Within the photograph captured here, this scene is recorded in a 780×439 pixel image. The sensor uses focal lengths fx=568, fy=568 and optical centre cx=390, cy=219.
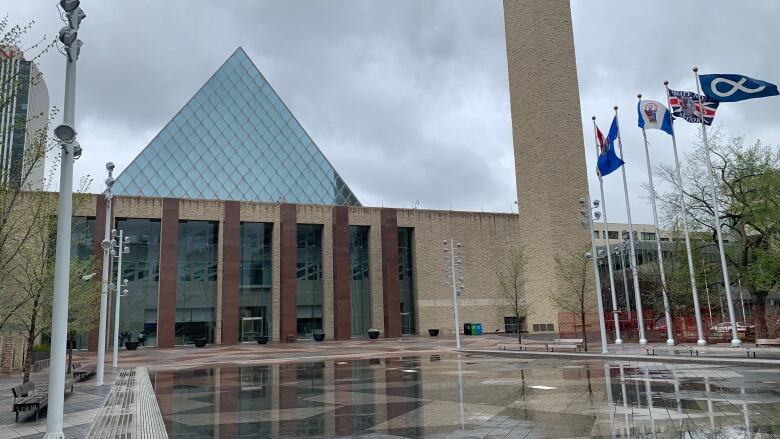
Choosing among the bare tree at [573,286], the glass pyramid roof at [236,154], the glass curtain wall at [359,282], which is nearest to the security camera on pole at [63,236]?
the bare tree at [573,286]

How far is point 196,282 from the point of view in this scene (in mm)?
50188

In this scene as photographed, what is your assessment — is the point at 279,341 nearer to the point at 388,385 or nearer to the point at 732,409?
the point at 388,385

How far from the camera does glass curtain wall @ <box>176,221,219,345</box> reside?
4928 cm

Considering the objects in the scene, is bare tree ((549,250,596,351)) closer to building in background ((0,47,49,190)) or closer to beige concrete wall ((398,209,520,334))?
beige concrete wall ((398,209,520,334))

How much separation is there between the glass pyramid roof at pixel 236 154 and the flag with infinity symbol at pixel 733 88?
130ft

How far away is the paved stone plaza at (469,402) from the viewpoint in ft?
32.0

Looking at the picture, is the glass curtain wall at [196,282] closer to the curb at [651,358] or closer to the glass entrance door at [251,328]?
the glass entrance door at [251,328]

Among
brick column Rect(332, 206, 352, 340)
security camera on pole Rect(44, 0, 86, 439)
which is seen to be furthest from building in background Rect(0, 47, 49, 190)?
brick column Rect(332, 206, 352, 340)

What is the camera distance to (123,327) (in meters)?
46.9

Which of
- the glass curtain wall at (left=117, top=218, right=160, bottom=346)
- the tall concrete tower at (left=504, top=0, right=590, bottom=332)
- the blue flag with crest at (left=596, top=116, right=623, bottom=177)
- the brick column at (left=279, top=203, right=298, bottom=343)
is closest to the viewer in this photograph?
the blue flag with crest at (left=596, top=116, right=623, bottom=177)

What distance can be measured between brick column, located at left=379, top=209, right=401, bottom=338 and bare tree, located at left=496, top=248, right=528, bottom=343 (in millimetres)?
9923

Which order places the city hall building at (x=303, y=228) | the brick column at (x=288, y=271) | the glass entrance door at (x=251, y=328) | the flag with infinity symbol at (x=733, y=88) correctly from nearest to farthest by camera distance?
the flag with infinity symbol at (x=733, y=88) → the city hall building at (x=303, y=228) → the brick column at (x=288, y=271) → the glass entrance door at (x=251, y=328)

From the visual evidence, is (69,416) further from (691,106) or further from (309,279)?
(309,279)

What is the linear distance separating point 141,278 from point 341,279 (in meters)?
17.3
